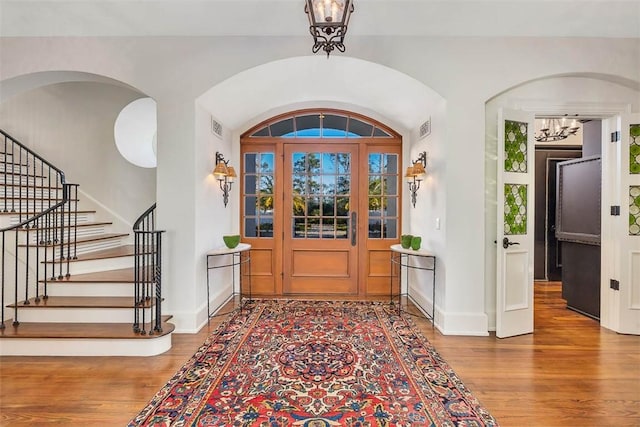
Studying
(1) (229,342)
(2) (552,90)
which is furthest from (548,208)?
(1) (229,342)

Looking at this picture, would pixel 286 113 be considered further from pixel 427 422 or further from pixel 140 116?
pixel 427 422

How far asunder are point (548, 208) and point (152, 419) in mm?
6811

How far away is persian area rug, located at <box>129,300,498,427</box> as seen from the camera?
2.05 meters

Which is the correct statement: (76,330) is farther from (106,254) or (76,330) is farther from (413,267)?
(413,267)

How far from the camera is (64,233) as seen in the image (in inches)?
170

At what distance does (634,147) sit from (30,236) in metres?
6.71

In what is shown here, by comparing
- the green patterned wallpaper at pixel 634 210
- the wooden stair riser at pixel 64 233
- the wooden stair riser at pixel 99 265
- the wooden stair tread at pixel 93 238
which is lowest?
the wooden stair riser at pixel 99 265

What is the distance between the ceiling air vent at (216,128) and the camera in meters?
4.08

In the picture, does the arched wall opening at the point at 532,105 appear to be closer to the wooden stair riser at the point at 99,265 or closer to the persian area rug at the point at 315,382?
the persian area rug at the point at 315,382

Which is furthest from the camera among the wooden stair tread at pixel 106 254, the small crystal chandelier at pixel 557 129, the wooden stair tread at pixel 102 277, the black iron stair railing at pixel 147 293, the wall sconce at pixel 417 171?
the small crystal chandelier at pixel 557 129

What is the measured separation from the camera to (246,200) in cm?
505

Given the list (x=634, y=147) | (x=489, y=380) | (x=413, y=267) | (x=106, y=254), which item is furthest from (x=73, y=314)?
(x=634, y=147)

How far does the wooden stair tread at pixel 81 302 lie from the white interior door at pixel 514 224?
11.4 ft

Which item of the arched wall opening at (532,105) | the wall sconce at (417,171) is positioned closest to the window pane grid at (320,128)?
the wall sconce at (417,171)
